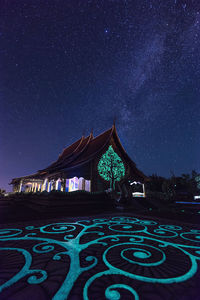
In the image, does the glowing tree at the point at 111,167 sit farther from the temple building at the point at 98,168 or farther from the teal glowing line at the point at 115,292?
the teal glowing line at the point at 115,292

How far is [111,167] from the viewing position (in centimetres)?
1380

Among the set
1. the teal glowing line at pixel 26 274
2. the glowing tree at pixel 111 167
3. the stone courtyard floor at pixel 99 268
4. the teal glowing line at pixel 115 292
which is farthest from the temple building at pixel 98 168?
the teal glowing line at pixel 115 292

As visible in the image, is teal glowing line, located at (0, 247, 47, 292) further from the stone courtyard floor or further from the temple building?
Answer: the temple building

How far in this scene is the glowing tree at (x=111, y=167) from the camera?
13242mm

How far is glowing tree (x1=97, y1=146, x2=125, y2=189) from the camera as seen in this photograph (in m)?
13.2

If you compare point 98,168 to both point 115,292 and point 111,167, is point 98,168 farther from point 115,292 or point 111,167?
point 115,292

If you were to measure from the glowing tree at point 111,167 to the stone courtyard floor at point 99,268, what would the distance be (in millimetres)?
10581

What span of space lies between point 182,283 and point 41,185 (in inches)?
868

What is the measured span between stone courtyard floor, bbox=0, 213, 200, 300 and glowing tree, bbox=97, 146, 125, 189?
34.7 ft

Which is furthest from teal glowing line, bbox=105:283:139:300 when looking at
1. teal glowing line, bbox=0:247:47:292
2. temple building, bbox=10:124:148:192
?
temple building, bbox=10:124:148:192

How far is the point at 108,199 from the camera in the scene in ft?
28.1

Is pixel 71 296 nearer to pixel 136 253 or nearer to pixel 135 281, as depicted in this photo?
pixel 135 281

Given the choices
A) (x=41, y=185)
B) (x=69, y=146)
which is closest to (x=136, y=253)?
(x=69, y=146)

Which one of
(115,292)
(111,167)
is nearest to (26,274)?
(115,292)
